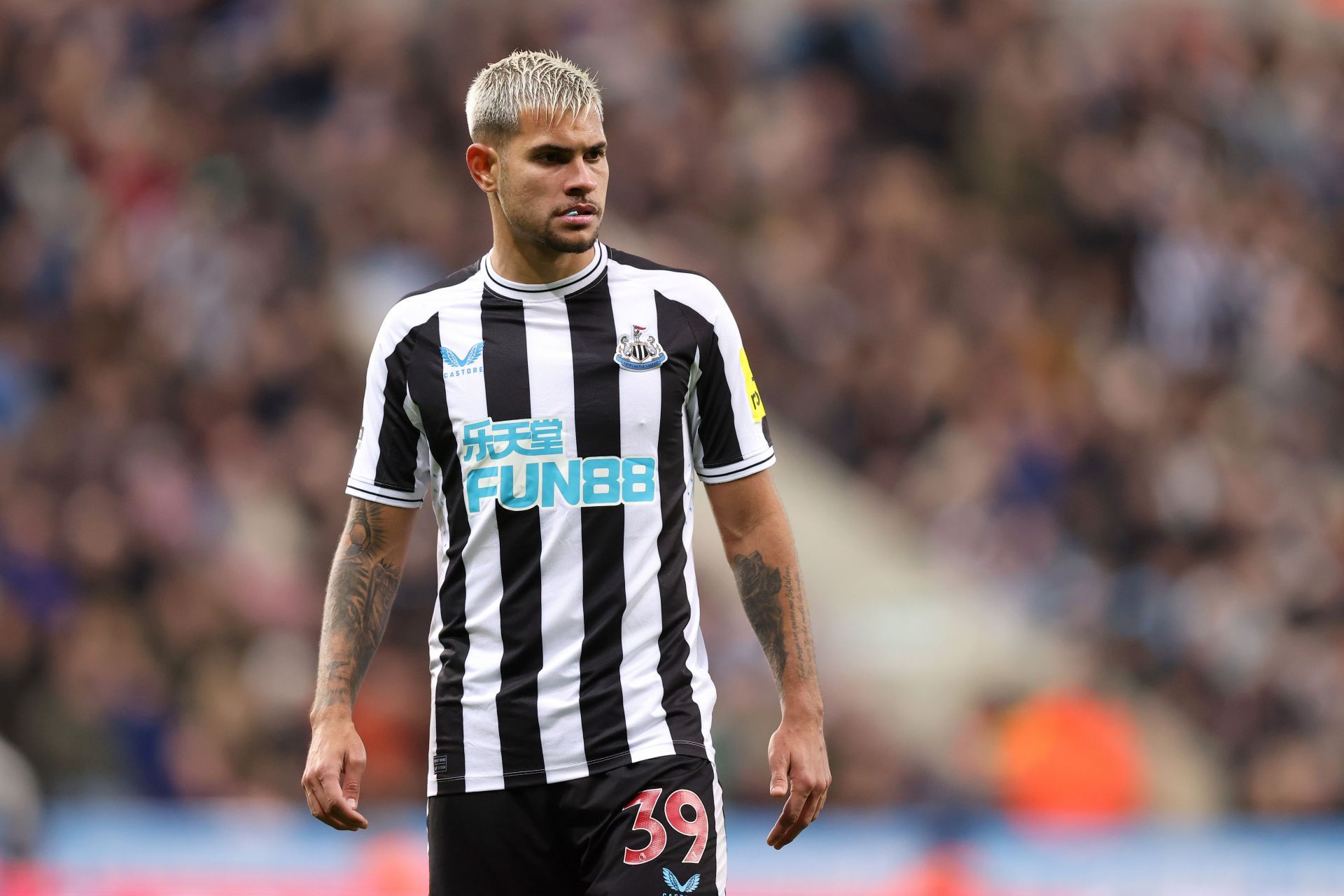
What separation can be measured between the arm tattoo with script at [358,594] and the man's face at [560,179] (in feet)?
2.43

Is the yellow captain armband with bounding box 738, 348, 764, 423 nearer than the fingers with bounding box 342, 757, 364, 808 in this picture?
No

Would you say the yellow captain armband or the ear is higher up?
the ear

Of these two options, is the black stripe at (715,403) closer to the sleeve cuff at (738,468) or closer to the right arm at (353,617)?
the sleeve cuff at (738,468)

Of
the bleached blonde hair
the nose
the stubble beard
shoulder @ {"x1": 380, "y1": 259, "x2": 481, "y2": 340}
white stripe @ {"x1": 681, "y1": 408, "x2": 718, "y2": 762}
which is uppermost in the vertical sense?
the bleached blonde hair

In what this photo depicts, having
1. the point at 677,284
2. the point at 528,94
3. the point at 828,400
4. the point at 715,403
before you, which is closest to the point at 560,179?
the point at 528,94

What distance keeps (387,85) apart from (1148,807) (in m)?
6.43

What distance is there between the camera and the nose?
13.5 ft

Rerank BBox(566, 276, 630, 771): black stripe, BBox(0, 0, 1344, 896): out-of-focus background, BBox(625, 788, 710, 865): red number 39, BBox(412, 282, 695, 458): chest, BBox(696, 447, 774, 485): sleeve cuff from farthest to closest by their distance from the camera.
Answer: BBox(0, 0, 1344, 896): out-of-focus background → BBox(696, 447, 774, 485): sleeve cuff → BBox(412, 282, 695, 458): chest → BBox(566, 276, 630, 771): black stripe → BBox(625, 788, 710, 865): red number 39

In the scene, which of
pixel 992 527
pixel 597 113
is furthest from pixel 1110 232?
pixel 597 113

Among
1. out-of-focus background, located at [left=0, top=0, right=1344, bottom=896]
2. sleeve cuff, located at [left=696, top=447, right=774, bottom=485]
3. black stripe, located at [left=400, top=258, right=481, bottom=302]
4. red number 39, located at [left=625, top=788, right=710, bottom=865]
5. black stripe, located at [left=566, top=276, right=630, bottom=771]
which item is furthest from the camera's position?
out-of-focus background, located at [left=0, top=0, right=1344, bottom=896]

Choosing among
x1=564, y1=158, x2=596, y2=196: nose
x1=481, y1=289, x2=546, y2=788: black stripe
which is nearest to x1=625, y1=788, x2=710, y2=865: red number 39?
x1=481, y1=289, x2=546, y2=788: black stripe

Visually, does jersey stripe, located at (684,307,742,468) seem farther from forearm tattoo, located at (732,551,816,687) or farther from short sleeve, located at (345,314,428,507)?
short sleeve, located at (345,314,428,507)

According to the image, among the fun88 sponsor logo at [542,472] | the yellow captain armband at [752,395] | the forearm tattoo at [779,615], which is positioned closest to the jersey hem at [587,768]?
the forearm tattoo at [779,615]

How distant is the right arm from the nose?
81 cm
